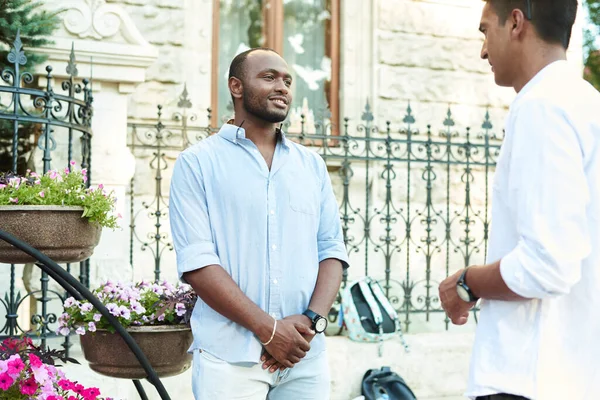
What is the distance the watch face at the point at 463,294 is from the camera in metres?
1.99

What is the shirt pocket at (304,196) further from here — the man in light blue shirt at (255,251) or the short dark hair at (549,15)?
the short dark hair at (549,15)

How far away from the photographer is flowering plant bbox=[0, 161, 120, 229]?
9.82ft

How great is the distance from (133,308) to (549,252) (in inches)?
76.0

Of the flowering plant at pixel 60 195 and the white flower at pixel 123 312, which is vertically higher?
the flowering plant at pixel 60 195

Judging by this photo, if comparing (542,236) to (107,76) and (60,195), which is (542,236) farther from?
(107,76)

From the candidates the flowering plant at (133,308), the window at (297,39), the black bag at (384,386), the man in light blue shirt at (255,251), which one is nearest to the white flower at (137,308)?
the flowering plant at (133,308)

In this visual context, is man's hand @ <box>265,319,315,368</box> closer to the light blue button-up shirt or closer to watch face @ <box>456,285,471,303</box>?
the light blue button-up shirt

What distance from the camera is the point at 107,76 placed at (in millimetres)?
5500

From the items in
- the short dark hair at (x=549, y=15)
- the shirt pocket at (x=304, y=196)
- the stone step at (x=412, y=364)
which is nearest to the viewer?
the short dark hair at (x=549, y=15)

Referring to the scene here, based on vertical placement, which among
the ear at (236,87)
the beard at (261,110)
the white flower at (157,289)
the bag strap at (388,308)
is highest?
the ear at (236,87)

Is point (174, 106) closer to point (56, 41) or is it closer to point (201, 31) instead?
point (201, 31)

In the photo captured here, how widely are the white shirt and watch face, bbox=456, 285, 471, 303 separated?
0.20 feet

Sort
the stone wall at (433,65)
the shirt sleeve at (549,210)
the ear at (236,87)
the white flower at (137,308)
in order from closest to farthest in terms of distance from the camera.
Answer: the shirt sleeve at (549,210) → the ear at (236,87) → the white flower at (137,308) → the stone wall at (433,65)

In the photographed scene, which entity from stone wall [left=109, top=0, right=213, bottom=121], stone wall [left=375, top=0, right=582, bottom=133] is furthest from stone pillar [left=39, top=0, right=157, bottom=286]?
stone wall [left=375, top=0, right=582, bottom=133]
